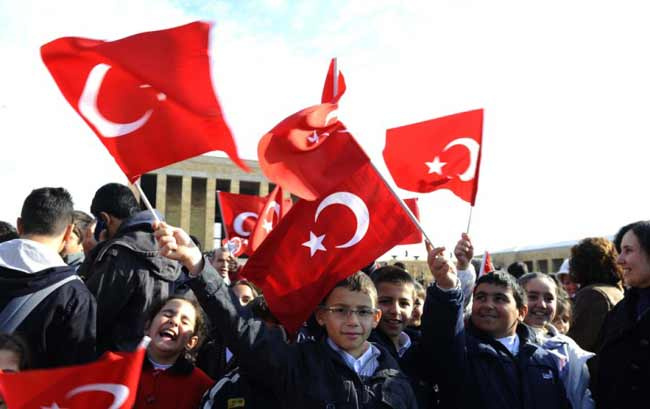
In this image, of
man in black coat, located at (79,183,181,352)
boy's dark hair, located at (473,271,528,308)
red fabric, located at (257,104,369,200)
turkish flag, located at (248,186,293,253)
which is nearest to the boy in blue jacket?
boy's dark hair, located at (473,271,528,308)

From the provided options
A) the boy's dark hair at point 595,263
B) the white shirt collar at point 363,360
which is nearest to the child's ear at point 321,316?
the white shirt collar at point 363,360

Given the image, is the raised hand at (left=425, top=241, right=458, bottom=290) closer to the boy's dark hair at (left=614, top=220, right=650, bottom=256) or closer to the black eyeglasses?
the black eyeglasses

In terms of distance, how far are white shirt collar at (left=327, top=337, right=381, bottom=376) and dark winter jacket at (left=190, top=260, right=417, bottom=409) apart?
0.05m

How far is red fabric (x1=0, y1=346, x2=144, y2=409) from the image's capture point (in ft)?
7.30

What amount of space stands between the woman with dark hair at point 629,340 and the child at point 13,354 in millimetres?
2954

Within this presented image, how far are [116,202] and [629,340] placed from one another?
3.28m

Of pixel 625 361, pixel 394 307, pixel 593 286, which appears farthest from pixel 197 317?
pixel 593 286

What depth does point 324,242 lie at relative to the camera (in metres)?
3.58

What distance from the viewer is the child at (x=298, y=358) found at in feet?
9.32

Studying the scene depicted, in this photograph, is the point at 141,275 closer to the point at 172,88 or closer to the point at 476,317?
the point at 172,88

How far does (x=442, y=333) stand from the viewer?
318 cm

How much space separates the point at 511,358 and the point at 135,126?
8.18 ft

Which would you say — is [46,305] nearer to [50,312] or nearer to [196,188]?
[50,312]

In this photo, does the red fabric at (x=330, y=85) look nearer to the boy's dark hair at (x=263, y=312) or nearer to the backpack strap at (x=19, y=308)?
the boy's dark hair at (x=263, y=312)
